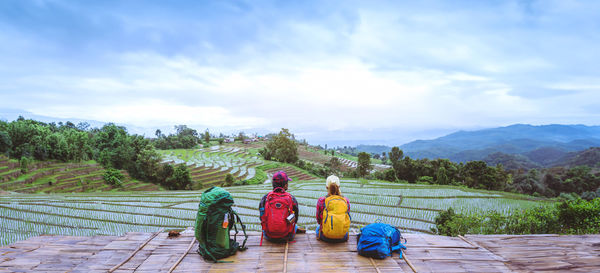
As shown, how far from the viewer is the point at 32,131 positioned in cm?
3350

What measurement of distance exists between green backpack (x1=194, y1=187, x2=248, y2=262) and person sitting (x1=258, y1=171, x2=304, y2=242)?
0.60 metres

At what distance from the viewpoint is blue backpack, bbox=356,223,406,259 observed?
434 centimetres

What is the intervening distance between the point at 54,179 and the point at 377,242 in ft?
121

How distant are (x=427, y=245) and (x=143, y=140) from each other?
4858 cm

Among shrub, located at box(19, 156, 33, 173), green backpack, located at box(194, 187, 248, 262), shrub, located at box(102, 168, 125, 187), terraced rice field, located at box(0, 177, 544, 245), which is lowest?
shrub, located at box(102, 168, 125, 187)

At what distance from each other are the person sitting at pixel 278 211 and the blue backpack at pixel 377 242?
1.40 meters

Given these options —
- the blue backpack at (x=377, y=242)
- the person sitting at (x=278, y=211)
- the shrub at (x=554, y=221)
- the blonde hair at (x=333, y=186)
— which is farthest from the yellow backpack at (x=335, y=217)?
the shrub at (x=554, y=221)

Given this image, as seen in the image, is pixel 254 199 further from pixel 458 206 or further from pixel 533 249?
pixel 533 249

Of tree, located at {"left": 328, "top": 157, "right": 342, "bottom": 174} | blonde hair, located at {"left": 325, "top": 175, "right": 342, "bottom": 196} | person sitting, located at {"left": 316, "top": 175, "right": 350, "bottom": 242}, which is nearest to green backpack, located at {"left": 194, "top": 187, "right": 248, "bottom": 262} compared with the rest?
person sitting, located at {"left": 316, "top": 175, "right": 350, "bottom": 242}

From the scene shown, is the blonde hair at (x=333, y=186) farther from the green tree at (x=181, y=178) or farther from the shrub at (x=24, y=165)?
the shrub at (x=24, y=165)

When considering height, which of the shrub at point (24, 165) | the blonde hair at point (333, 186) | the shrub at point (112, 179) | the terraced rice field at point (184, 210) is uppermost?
the blonde hair at point (333, 186)

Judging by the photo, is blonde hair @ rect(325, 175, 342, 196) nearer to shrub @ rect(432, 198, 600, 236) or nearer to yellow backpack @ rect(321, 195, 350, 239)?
yellow backpack @ rect(321, 195, 350, 239)

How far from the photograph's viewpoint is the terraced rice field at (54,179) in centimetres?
2417

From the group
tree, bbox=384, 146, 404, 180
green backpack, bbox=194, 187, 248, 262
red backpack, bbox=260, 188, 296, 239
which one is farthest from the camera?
tree, bbox=384, 146, 404, 180
